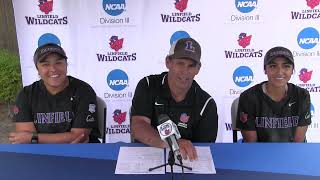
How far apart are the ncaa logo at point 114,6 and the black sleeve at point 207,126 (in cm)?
161

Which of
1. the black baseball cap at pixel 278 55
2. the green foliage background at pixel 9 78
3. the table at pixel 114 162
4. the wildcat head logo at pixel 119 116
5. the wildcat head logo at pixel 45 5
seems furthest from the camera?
the green foliage background at pixel 9 78

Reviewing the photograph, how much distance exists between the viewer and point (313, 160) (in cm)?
197

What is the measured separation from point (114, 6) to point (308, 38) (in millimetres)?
1883

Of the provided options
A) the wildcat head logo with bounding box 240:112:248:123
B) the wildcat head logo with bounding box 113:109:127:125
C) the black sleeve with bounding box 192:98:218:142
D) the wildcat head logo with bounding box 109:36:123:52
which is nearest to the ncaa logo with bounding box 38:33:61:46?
the wildcat head logo with bounding box 109:36:123:52

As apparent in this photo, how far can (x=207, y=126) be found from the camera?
8.05 ft

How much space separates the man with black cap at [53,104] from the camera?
8.30 ft

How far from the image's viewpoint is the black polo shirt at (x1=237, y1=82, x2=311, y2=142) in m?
2.54

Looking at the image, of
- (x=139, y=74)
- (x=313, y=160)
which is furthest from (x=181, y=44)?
(x=139, y=74)

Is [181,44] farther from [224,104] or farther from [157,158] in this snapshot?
[224,104]

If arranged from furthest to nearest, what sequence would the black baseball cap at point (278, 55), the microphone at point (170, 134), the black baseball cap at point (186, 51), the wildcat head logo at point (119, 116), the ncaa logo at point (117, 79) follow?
the wildcat head logo at point (119, 116) → the ncaa logo at point (117, 79) → the black baseball cap at point (278, 55) → the black baseball cap at point (186, 51) → the microphone at point (170, 134)

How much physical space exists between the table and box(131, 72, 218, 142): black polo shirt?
32 centimetres

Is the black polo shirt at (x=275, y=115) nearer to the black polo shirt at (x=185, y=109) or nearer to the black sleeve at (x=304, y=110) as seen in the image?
the black sleeve at (x=304, y=110)

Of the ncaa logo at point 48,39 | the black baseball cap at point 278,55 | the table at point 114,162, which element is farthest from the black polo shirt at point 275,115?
the ncaa logo at point 48,39

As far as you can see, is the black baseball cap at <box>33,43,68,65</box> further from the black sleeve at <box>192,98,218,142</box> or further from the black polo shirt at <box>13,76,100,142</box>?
the black sleeve at <box>192,98,218,142</box>
